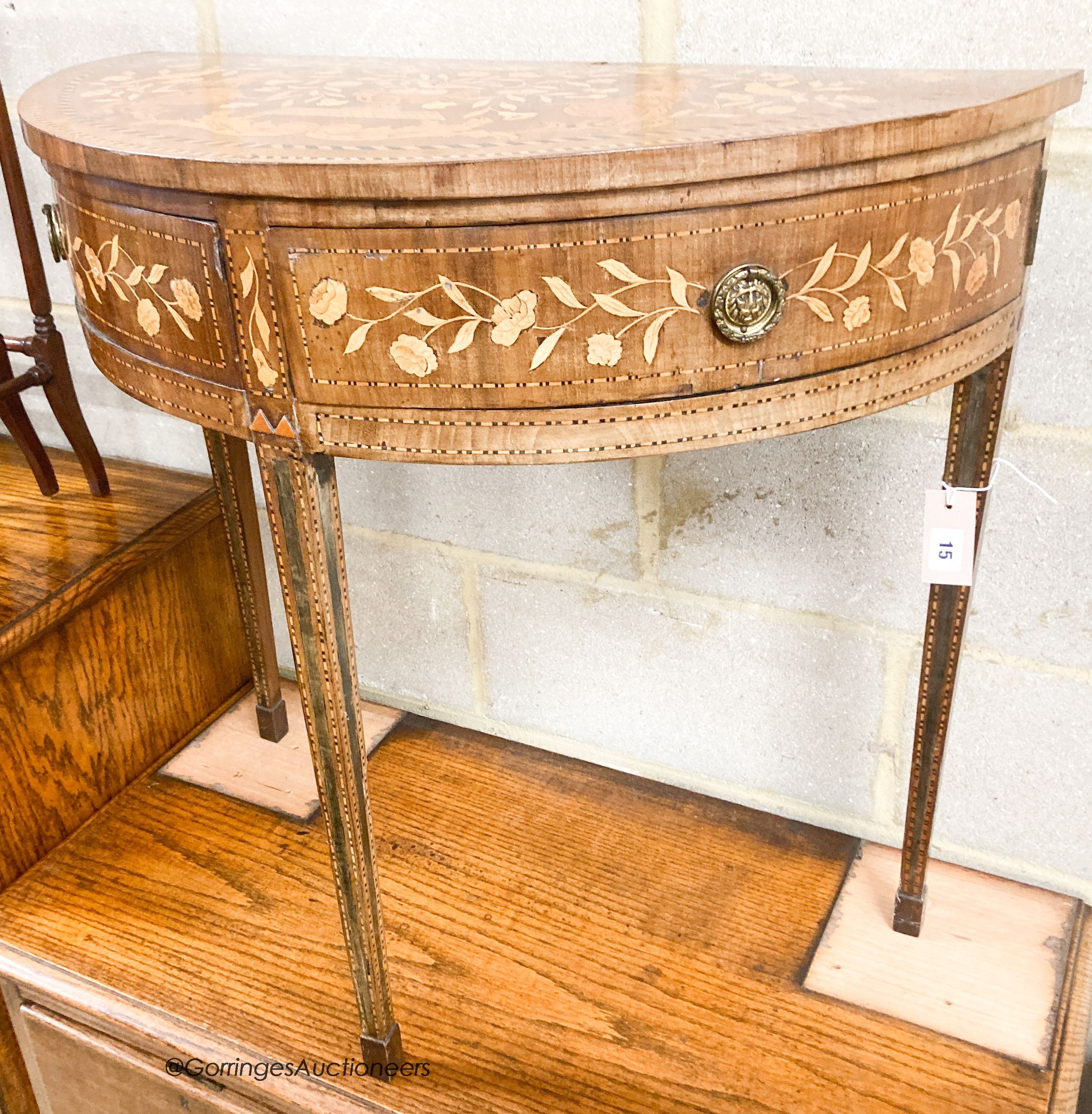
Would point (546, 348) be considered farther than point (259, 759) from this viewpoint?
No

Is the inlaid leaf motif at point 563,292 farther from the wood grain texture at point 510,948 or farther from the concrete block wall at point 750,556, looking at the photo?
the wood grain texture at point 510,948

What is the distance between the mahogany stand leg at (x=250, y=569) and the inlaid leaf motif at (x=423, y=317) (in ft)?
2.00

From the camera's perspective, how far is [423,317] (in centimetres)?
62

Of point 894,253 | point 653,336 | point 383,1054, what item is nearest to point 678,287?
point 653,336

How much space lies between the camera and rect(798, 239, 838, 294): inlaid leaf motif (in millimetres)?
615

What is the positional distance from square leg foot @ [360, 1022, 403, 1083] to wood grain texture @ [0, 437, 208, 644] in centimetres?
53

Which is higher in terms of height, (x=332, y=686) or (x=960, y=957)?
(x=332, y=686)

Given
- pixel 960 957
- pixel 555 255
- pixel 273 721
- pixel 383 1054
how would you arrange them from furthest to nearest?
pixel 273 721 → pixel 960 957 → pixel 383 1054 → pixel 555 255

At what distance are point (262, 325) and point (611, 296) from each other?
8.1 inches

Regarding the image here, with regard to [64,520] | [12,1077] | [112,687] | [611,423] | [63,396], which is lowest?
[12,1077]

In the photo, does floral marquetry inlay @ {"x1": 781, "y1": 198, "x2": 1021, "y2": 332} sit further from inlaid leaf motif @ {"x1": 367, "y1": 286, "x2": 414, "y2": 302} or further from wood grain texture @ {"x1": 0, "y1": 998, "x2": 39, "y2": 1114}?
wood grain texture @ {"x1": 0, "y1": 998, "x2": 39, "y2": 1114}

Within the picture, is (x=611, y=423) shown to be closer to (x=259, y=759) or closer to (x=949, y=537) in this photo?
(x=949, y=537)

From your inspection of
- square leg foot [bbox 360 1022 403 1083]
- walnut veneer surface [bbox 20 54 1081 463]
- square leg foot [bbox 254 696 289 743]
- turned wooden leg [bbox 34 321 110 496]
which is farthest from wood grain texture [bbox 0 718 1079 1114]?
walnut veneer surface [bbox 20 54 1081 463]

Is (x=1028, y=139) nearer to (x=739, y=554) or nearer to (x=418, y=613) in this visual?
(x=739, y=554)
